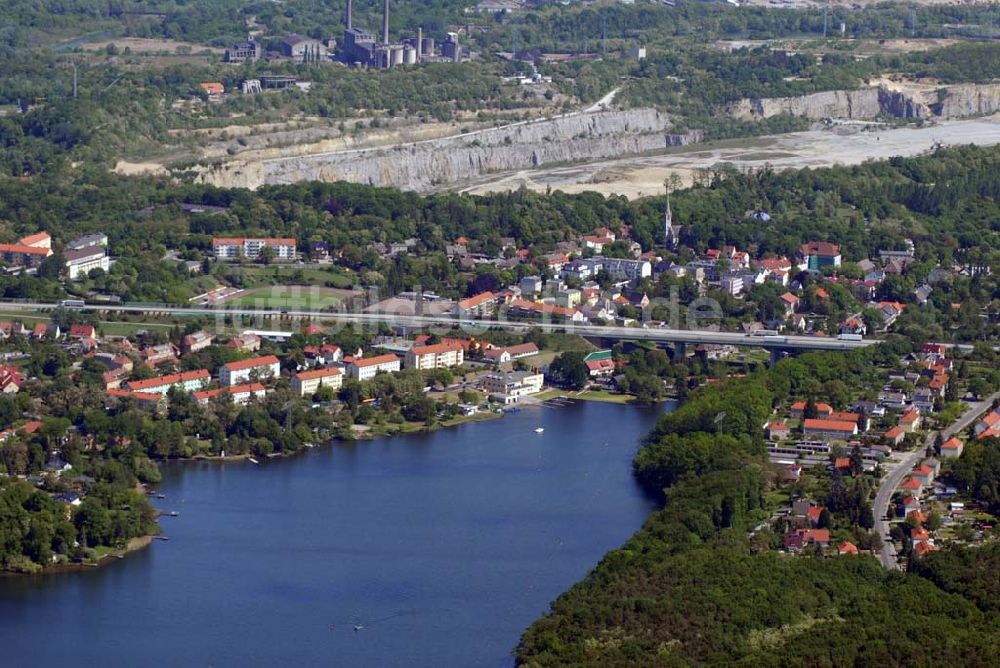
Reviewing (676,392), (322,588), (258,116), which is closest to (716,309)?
(676,392)

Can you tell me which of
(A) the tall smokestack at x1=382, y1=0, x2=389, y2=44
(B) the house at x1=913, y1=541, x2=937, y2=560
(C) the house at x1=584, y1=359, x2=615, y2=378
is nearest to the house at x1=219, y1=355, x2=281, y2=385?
(C) the house at x1=584, y1=359, x2=615, y2=378

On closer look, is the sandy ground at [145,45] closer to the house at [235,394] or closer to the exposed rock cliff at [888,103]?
the exposed rock cliff at [888,103]

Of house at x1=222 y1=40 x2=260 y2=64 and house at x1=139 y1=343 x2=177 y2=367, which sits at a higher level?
house at x1=222 y1=40 x2=260 y2=64

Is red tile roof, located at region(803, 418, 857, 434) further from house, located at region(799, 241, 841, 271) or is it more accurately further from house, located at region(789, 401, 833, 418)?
house, located at region(799, 241, 841, 271)

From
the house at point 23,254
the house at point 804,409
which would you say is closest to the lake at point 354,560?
the house at point 804,409

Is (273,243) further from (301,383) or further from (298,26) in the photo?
(298,26)

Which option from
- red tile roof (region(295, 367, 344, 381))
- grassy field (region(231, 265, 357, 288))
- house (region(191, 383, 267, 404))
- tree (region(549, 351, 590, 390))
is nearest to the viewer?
house (region(191, 383, 267, 404))

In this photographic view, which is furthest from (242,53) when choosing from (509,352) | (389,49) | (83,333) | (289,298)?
(509,352)
